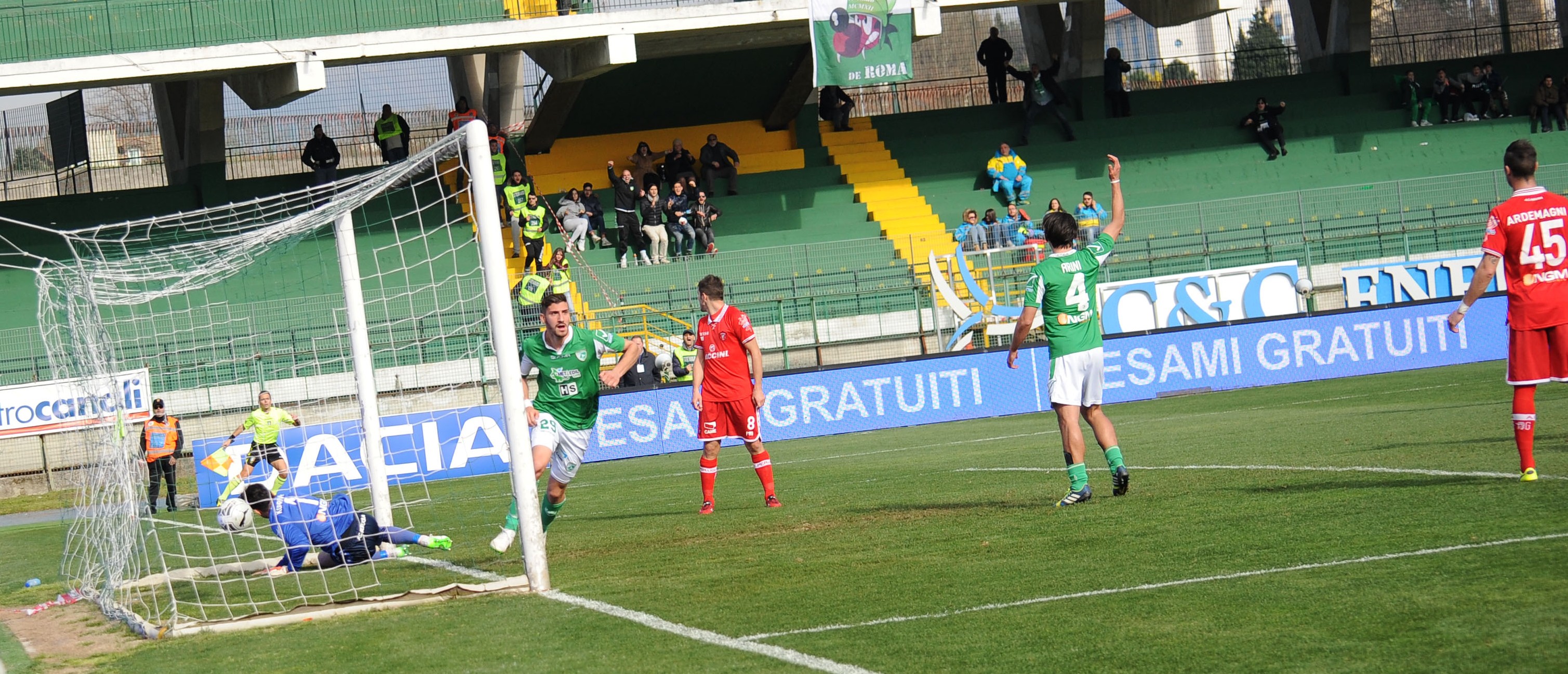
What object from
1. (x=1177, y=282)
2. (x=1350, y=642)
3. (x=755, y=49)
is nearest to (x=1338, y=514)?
(x=1350, y=642)

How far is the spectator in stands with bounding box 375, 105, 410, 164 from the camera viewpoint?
97.2ft

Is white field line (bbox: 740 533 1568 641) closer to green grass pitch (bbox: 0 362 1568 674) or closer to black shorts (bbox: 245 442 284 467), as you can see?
green grass pitch (bbox: 0 362 1568 674)

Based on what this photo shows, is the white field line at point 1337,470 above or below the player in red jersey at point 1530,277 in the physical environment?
below

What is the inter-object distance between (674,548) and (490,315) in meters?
2.24

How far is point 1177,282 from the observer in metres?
25.8

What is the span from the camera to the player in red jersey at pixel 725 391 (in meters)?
11.3

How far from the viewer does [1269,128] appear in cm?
3359

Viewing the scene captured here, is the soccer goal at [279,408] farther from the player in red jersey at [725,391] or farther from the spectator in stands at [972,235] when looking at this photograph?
the spectator in stands at [972,235]

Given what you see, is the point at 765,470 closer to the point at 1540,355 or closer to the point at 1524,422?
the point at 1524,422

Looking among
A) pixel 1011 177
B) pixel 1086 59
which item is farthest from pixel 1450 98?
pixel 1011 177

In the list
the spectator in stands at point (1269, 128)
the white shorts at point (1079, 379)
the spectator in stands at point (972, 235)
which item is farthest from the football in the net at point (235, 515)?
the spectator in stands at point (1269, 128)

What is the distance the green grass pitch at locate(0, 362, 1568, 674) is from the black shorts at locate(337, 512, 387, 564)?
420 millimetres

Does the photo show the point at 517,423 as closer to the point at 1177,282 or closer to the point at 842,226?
the point at 1177,282

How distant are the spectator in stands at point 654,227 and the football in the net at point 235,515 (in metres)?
17.8
